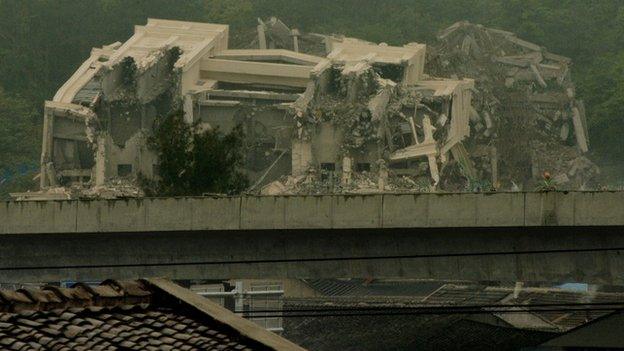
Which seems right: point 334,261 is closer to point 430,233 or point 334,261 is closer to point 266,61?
point 430,233

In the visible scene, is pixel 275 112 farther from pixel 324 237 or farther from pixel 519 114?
pixel 324 237

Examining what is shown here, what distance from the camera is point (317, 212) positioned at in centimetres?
3369

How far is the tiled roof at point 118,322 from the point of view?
52.1 feet

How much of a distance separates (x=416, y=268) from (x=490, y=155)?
234 ft

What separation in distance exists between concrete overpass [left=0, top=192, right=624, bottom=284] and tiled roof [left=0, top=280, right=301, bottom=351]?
1586 centimetres

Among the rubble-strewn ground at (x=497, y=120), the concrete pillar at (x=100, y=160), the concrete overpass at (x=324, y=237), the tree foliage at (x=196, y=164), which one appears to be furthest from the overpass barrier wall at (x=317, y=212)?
the concrete pillar at (x=100, y=160)

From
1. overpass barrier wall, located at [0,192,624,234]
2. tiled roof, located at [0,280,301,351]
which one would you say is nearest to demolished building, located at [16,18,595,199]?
overpass barrier wall, located at [0,192,624,234]

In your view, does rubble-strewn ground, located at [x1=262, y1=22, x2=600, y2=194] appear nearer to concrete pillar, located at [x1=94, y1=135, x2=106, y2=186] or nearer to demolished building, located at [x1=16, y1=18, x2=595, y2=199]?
demolished building, located at [x1=16, y1=18, x2=595, y2=199]

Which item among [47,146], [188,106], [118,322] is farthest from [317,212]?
[47,146]

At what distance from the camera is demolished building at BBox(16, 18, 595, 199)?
9156 centimetres

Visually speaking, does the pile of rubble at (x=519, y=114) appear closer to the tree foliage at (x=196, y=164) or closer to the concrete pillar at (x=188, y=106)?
the concrete pillar at (x=188, y=106)

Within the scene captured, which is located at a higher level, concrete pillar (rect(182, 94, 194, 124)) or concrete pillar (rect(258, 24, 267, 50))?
concrete pillar (rect(258, 24, 267, 50))

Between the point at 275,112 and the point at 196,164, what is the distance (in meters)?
47.0

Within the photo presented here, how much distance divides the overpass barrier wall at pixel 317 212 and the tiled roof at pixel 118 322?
1566 cm
